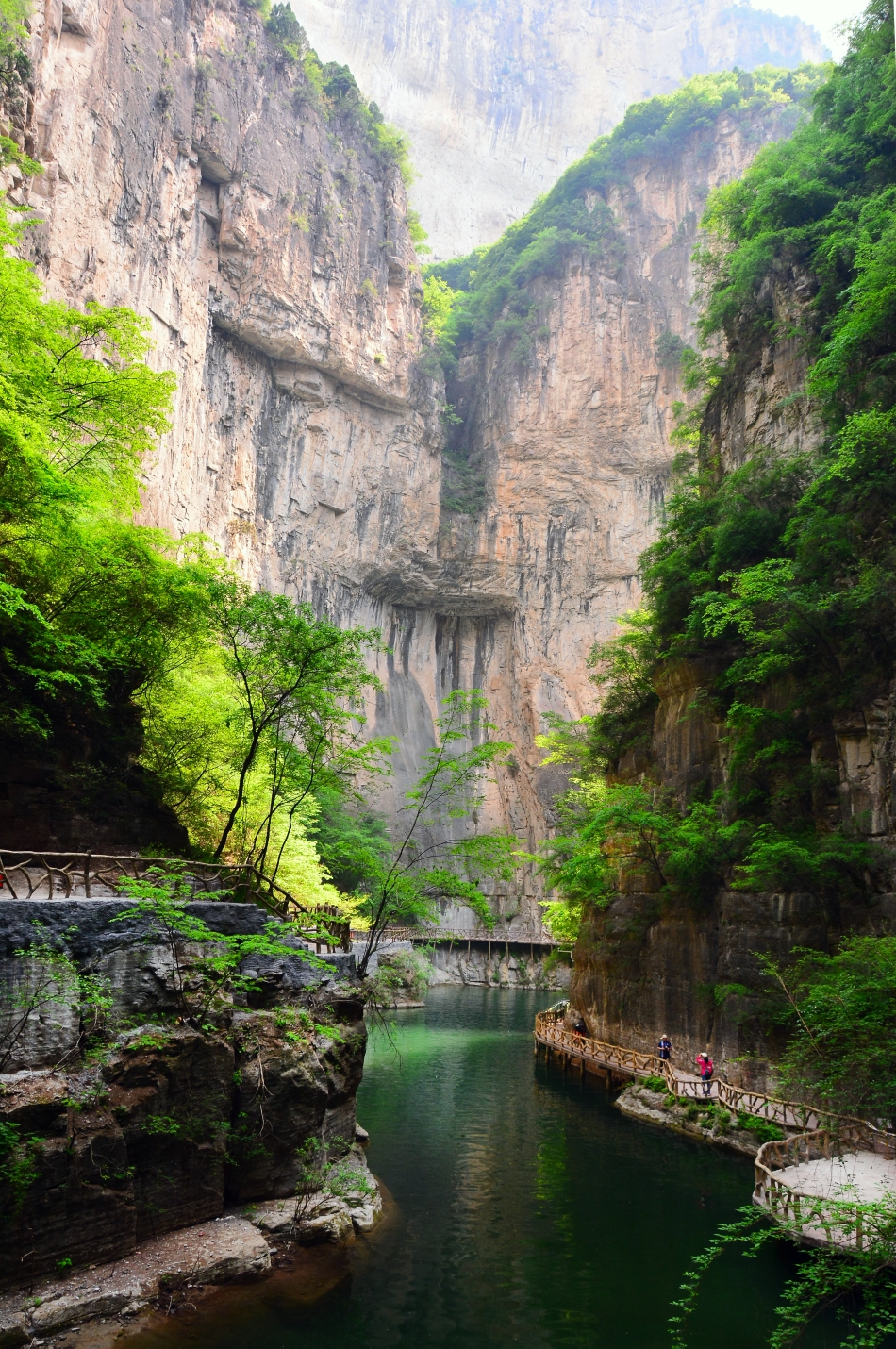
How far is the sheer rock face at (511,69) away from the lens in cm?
7694

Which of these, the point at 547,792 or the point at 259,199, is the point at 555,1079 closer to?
the point at 547,792

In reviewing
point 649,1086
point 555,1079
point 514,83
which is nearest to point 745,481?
point 649,1086

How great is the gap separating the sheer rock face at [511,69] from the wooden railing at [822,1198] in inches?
3277

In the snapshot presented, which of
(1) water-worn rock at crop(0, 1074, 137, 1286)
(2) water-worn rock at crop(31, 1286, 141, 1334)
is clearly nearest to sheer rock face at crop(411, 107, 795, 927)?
(1) water-worn rock at crop(0, 1074, 137, 1286)

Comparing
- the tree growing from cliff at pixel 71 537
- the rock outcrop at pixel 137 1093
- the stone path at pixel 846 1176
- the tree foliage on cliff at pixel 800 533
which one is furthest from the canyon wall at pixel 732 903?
the tree growing from cliff at pixel 71 537

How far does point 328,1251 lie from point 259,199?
45.2m

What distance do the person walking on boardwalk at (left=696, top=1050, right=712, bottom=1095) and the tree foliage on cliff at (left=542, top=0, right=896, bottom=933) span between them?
3.96 metres

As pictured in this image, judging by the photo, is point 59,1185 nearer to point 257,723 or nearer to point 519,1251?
point 519,1251

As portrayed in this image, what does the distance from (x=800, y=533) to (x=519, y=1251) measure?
50.1 feet

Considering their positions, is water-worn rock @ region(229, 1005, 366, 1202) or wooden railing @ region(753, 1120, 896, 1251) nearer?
wooden railing @ region(753, 1120, 896, 1251)

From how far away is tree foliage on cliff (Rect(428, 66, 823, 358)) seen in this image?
55.5 metres

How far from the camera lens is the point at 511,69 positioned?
265ft

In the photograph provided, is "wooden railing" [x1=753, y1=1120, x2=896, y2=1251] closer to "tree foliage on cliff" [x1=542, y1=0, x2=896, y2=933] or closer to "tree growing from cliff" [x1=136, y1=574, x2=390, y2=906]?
"tree foliage on cliff" [x1=542, y1=0, x2=896, y2=933]

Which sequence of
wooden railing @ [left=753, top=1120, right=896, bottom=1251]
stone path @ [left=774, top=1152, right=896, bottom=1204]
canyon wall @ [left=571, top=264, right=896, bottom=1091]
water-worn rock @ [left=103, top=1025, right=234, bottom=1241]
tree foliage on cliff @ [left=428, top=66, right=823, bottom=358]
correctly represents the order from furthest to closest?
tree foliage on cliff @ [left=428, top=66, right=823, bottom=358] < canyon wall @ [left=571, top=264, right=896, bottom=1091] < stone path @ [left=774, top=1152, right=896, bottom=1204] < water-worn rock @ [left=103, top=1025, right=234, bottom=1241] < wooden railing @ [left=753, top=1120, right=896, bottom=1251]
